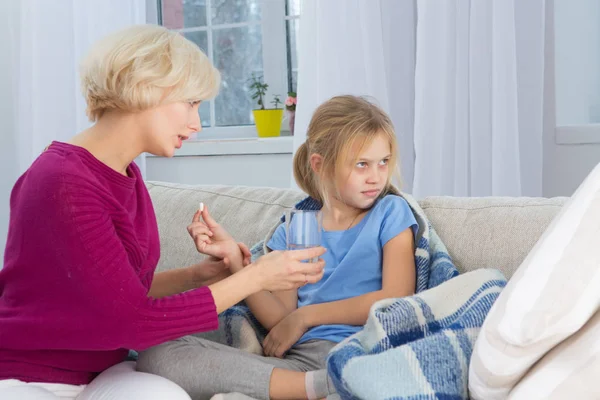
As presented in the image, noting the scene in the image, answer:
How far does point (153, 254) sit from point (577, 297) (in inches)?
37.0

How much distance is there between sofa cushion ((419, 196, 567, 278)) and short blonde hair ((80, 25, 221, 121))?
2.05 feet

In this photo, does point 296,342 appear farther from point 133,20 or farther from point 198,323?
point 133,20

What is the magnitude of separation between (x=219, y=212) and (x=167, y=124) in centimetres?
55

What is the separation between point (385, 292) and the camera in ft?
5.78

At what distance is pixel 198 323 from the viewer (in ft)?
4.95

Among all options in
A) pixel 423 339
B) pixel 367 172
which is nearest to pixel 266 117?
pixel 367 172

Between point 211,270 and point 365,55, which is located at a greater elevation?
point 365,55

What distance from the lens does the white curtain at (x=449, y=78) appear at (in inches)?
106

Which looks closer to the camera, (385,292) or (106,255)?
(106,255)

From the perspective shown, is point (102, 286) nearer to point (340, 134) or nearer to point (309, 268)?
point (309, 268)

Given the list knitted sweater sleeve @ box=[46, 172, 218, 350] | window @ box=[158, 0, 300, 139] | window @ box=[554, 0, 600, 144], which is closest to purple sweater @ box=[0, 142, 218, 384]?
knitted sweater sleeve @ box=[46, 172, 218, 350]

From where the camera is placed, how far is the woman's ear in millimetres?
1984

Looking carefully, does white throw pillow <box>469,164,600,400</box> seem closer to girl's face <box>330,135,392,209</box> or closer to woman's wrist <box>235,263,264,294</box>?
woman's wrist <box>235,263,264,294</box>

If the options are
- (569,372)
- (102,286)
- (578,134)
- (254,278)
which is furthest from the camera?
(578,134)
